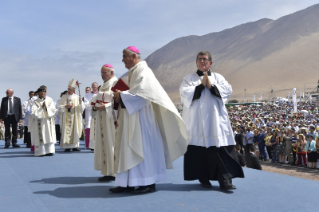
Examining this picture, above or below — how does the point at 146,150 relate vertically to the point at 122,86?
below

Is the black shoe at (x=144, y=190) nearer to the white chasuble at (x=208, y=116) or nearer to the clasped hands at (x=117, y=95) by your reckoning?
the white chasuble at (x=208, y=116)

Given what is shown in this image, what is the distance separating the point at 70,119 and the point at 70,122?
0.09m

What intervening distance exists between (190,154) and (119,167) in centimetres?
103

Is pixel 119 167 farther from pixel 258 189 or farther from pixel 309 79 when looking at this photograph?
pixel 309 79

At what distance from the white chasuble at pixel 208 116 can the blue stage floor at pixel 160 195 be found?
689 mm

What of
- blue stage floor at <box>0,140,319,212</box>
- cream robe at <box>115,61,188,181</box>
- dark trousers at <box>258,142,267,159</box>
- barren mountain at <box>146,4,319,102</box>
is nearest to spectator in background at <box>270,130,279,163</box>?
dark trousers at <box>258,142,267,159</box>

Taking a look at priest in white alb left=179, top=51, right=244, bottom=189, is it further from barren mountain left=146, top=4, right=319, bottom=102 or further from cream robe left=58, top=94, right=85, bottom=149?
barren mountain left=146, top=4, right=319, bottom=102

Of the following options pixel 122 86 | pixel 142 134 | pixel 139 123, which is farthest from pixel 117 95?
pixel 142 134

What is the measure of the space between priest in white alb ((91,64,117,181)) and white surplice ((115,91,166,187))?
777 millimetres

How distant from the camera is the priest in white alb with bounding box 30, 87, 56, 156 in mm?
8922

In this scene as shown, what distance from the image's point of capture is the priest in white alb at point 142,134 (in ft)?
14.5

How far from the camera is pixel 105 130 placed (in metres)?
5.59

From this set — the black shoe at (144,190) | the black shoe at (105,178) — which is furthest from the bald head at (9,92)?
the black shoe at (144,190)

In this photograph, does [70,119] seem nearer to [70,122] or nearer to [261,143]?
[70,122]
